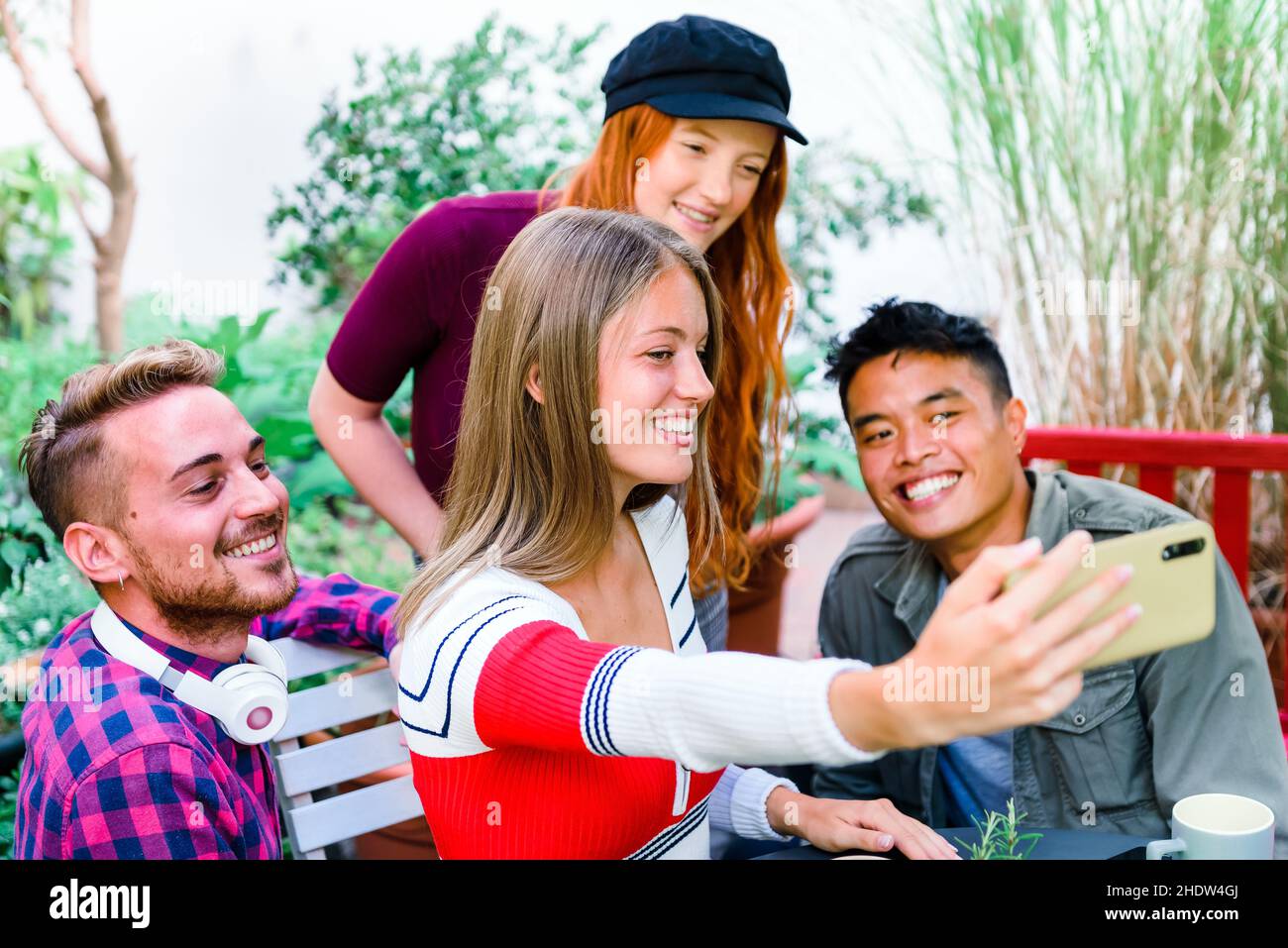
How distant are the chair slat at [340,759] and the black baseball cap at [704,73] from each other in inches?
39.8

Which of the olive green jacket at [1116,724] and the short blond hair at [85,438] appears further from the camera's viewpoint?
the olive green jacket at [1116,724]

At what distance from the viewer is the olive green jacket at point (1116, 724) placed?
169cm

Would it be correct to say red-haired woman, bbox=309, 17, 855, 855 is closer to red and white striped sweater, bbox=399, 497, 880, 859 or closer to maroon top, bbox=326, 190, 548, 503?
maroon top, bbox=326, 190, 548, 503

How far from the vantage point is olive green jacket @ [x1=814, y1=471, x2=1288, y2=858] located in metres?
1.69

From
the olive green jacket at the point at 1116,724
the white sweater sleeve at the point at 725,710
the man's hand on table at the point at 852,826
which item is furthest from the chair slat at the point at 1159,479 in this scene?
the white sweater sleeve at the point at 725,710

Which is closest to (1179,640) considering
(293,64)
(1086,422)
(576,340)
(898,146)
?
(576,340)

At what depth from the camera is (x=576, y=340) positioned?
130cm

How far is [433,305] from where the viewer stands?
6.04 feet

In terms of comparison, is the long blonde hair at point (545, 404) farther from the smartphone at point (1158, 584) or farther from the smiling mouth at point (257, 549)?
the smartphone at point (1158, 584)

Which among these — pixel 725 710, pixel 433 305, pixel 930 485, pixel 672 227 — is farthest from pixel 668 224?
A: pixel 725 710

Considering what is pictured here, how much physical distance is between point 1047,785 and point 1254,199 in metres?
1.78

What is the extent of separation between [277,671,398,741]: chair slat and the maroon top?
14.4 inches

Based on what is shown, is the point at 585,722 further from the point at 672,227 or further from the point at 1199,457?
the point at 1199,457

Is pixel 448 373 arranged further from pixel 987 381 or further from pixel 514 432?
pixel 987 381
